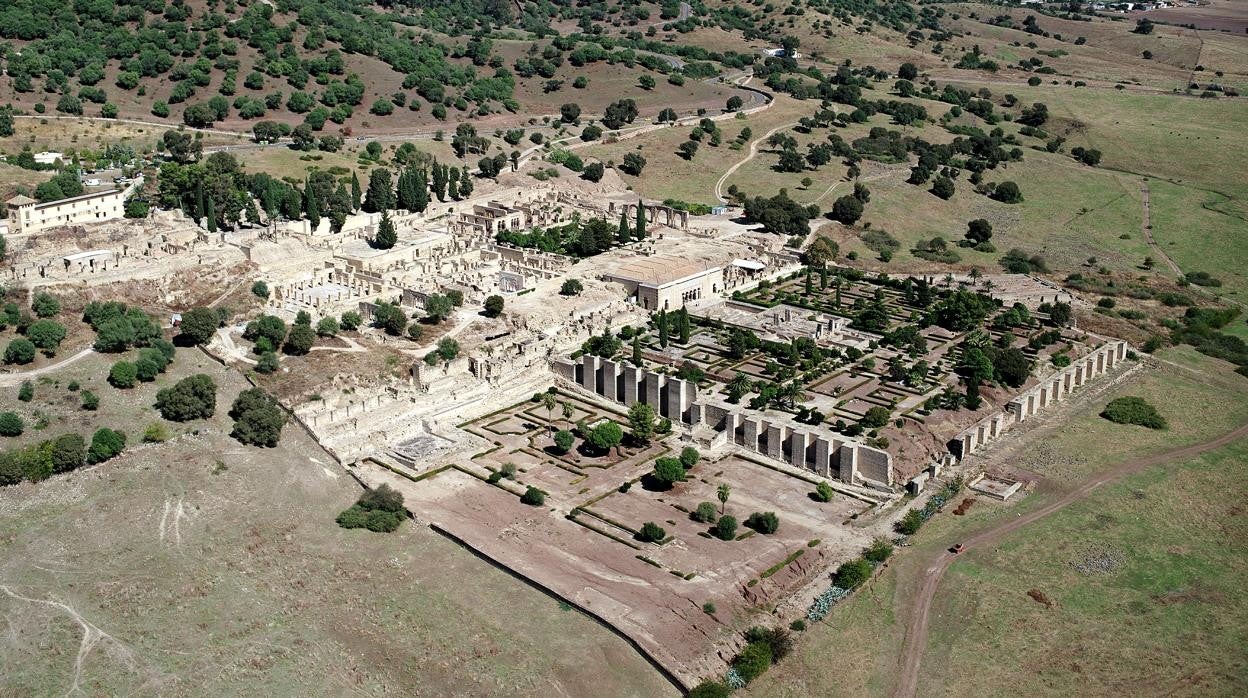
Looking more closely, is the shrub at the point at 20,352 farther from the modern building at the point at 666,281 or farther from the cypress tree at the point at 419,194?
the cypress tree at the point at 419,194

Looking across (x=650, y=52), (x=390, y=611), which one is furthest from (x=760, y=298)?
(x=650, y=52)

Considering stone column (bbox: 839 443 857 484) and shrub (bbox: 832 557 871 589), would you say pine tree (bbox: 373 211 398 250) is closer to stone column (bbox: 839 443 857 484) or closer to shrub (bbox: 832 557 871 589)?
stone column (bbox: 839 443 857 484)

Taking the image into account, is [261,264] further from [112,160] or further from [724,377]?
[724,377]

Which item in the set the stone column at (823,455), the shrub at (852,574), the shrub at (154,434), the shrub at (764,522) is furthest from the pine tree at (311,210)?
the shrub at (852,574)

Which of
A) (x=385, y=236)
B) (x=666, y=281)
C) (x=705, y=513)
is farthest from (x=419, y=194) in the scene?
(x=705, y=513)

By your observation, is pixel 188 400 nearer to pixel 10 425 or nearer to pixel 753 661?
pixel 10 425

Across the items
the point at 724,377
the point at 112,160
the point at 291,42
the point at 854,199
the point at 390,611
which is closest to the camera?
the point at 390,611

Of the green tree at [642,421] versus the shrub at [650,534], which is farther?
the green tree at [642,421]
